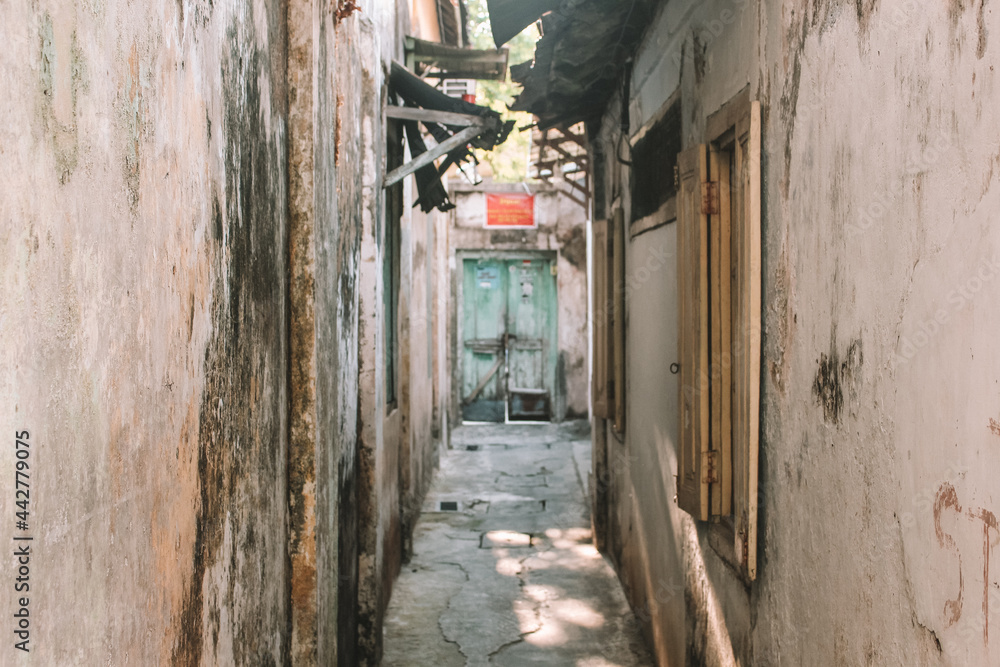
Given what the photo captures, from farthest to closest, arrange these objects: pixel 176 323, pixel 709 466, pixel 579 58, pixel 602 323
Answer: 1. pixel 602 323
2. pixel 579 58
3. pixel 709 466
4. pixel 176 323

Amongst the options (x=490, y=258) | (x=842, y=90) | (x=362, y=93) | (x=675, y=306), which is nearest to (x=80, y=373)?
(x=842, y=90)

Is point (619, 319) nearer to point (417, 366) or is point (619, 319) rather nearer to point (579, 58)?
point (579, 58)

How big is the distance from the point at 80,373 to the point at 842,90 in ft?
6.02

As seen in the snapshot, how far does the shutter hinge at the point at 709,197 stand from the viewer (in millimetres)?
3541

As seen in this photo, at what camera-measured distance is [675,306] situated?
441 centimetres

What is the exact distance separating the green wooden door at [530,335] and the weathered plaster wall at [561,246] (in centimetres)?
42

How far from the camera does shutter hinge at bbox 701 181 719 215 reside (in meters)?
3.54

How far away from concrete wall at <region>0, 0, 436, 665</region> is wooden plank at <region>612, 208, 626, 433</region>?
→ 2.77 meters

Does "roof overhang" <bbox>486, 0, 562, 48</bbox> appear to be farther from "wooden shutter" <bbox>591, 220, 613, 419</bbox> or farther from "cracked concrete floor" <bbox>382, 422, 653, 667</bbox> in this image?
"cracked concrete floor" <bbox>382, 422, 653, 667</bbox>

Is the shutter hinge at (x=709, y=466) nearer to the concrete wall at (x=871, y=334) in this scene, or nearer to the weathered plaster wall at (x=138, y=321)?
the concrete wall at (x=871, y=334)

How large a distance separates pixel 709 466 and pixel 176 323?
2.29 metres

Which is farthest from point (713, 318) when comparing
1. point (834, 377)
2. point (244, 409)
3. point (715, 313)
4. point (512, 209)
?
point (512, 209)

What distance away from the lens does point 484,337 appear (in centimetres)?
1426

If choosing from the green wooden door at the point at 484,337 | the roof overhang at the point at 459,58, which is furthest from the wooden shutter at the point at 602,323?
the green wooden door at the point at 484,337
